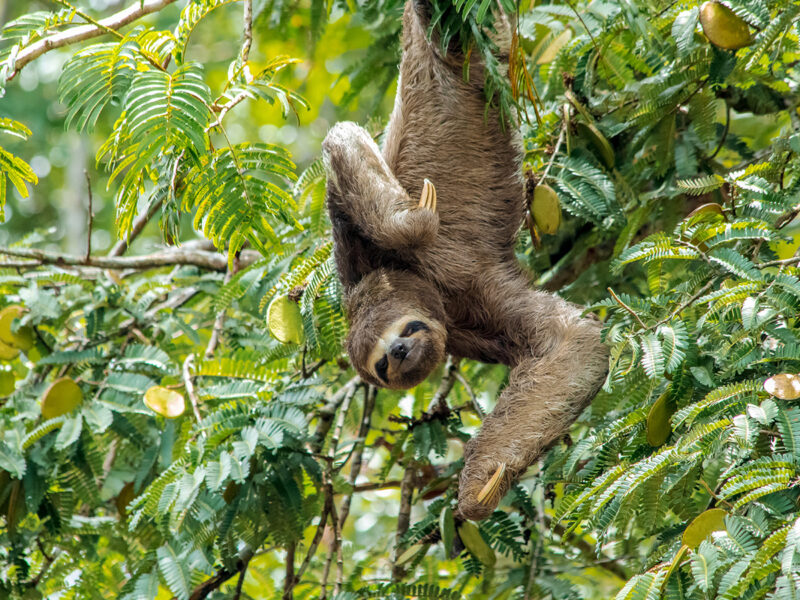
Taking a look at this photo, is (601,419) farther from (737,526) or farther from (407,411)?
(407,411)

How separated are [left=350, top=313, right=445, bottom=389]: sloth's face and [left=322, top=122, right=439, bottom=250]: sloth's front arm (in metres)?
0.36

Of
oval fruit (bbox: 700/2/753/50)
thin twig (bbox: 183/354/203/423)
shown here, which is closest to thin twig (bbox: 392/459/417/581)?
thin twig (bbox: 183/354/203/423)

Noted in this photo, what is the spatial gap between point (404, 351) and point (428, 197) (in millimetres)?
690

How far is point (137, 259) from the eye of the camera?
5.64m

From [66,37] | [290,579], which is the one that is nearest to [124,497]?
[290,579]

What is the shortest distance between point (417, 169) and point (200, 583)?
2.35 metres

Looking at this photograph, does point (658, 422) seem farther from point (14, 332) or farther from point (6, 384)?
point (6, 384)

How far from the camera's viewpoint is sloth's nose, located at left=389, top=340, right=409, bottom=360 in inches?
149

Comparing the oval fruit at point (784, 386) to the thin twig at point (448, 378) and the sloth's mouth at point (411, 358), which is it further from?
the thin twig at point (448, 378)

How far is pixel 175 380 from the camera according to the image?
4492mm

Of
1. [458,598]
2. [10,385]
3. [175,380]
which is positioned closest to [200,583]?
[175,380]

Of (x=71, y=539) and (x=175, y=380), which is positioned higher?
(x=175, y=380)

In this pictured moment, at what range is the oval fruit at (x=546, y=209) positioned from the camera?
12.7ft

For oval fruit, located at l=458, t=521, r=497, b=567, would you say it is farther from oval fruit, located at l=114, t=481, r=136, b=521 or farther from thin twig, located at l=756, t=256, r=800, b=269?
oval fruit, located at l=114, t=481, r=136, b=521
